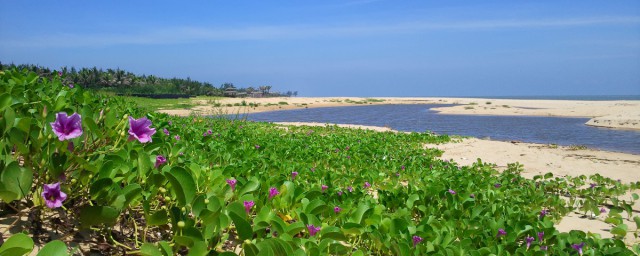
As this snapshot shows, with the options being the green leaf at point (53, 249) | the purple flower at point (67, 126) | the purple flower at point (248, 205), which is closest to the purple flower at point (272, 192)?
the purple flower at point (248, 205)

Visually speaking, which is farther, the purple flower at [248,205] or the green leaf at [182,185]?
the purple flower at [248,205]

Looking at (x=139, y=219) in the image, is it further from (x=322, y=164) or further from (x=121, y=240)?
(x=322, y=164)

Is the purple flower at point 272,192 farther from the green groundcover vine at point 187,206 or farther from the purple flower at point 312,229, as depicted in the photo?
the purple flower at point 312,229

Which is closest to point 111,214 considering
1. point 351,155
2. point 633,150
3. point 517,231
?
point 517,231

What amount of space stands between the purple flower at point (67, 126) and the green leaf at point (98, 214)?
10.0 inches

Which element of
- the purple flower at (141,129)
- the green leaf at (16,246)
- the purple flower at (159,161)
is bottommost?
the green leaf at (16,246)

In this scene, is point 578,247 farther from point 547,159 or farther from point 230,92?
point 230,92

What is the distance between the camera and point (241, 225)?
1.63m

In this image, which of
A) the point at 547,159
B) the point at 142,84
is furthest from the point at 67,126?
the point at 142,84

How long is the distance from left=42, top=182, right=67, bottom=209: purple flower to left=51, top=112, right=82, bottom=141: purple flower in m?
0.17

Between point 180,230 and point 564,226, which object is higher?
point 180,230

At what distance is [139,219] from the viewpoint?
223cm

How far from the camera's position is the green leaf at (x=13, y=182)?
1619 mm

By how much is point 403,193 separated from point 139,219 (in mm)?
2371
